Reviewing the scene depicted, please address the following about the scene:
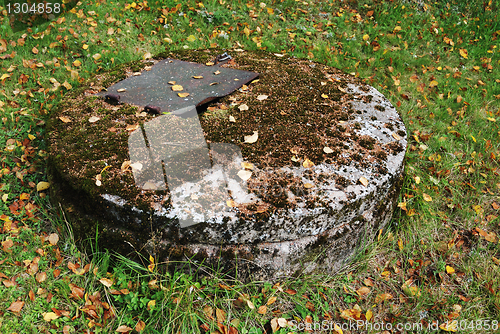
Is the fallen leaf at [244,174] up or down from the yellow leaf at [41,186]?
up

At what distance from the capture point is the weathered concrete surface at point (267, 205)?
5.63ft

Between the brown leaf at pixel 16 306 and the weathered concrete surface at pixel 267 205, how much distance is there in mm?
498

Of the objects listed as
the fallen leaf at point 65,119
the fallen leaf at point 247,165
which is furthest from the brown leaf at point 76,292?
the fallen leaf at point 247,165

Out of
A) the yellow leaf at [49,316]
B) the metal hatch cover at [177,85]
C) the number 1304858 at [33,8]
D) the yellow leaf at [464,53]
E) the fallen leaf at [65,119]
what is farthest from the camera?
the yellow leaf at [464,53]

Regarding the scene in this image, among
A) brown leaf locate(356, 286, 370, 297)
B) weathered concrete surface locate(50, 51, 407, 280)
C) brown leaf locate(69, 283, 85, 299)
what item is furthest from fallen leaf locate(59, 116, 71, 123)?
brown leaf locate(356, 286, 370, 297)

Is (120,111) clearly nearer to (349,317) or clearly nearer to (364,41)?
(349,317)

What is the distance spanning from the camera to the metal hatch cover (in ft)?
7.71

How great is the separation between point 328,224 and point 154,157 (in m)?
1.08

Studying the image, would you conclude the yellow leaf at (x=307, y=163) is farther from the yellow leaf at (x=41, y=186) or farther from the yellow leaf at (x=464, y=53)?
the yellow leaf at (x=464, y=53)

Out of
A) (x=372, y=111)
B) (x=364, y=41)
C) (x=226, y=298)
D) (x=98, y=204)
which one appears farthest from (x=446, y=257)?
(x=364, y=41)

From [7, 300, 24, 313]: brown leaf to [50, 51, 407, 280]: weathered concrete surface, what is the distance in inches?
19.6

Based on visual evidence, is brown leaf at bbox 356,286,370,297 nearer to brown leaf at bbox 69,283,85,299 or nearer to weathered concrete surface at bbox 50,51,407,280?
weathered concrete surface at bbox 50,51,407,280

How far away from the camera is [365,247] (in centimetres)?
214

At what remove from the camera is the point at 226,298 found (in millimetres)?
1870
